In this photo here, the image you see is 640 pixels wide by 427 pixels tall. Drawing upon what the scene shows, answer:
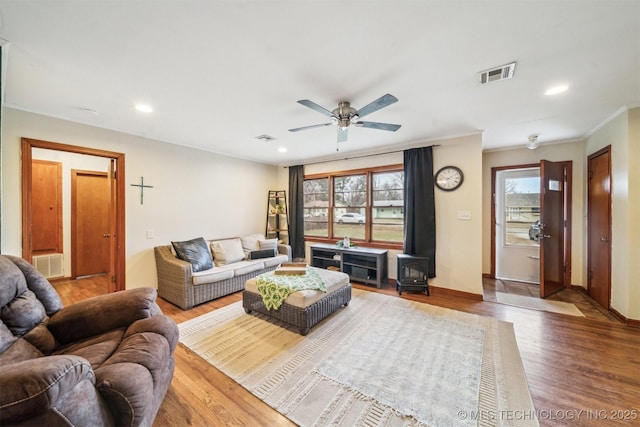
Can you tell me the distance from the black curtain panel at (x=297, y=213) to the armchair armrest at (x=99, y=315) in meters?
3.65

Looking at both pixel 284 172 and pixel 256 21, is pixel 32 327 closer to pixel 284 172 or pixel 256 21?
pixel 256 21

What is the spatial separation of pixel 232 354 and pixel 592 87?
420 centimetres

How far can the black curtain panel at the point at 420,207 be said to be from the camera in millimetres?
3855

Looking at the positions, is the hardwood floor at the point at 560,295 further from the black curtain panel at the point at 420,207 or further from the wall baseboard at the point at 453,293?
the black curtain panel at the point at 420,207

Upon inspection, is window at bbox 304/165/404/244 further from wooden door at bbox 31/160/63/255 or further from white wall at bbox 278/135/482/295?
wooden door at bbox 31/160/63/255

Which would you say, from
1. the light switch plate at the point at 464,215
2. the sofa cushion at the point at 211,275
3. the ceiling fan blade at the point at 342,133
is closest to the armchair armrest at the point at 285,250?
the sofa cushion at the point at 211,275

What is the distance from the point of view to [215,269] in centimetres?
358

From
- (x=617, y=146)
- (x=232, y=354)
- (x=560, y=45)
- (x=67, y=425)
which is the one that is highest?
(x=560, y=45)

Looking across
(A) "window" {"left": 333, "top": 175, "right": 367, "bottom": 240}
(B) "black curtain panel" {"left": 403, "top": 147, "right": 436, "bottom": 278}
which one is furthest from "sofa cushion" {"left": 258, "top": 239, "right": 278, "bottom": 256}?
(B) "black curtain panel" {"left": 403, "top": 147, "right": 436, "bottom": 278}

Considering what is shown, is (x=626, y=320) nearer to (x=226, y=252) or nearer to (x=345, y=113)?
(x=345, y=113)

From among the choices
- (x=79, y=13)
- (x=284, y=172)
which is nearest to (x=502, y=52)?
(x=79, y=13)

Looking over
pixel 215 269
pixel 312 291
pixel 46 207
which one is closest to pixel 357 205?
pixel 312 291

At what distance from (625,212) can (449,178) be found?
188 cm

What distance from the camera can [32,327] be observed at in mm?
1460
